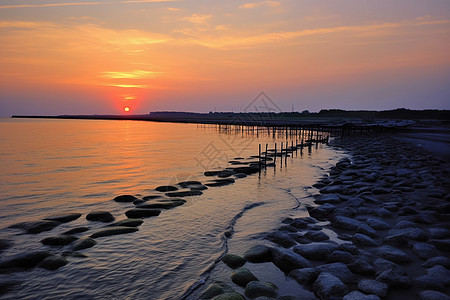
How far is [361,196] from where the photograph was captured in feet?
45.4

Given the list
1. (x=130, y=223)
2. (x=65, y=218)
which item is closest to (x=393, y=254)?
(x=130, y=223)

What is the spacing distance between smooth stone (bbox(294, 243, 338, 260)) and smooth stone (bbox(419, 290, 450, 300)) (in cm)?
246

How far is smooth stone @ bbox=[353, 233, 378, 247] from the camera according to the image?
8.64 metres

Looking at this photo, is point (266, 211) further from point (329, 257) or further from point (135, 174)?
point (135, 174)

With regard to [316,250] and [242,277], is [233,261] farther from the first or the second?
[316,250]

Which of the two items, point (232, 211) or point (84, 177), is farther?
point (84, 177)

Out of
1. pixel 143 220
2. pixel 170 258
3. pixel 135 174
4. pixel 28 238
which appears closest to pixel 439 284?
pixel 170 258

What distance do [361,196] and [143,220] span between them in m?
10.5

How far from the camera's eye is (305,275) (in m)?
7.09

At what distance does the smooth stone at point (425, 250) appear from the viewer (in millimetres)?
7715

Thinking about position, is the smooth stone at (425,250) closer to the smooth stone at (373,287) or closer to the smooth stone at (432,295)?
the smooth stone at (432,295)

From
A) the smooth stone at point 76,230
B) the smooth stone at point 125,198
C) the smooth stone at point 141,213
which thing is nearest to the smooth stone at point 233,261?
the smooth stone at point 141,213

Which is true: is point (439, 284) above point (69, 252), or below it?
above

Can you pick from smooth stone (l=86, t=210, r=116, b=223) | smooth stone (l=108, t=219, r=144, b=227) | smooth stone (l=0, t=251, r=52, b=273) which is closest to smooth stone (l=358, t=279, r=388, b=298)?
smooth stone (l=108, t=219, r=144, b=227)
